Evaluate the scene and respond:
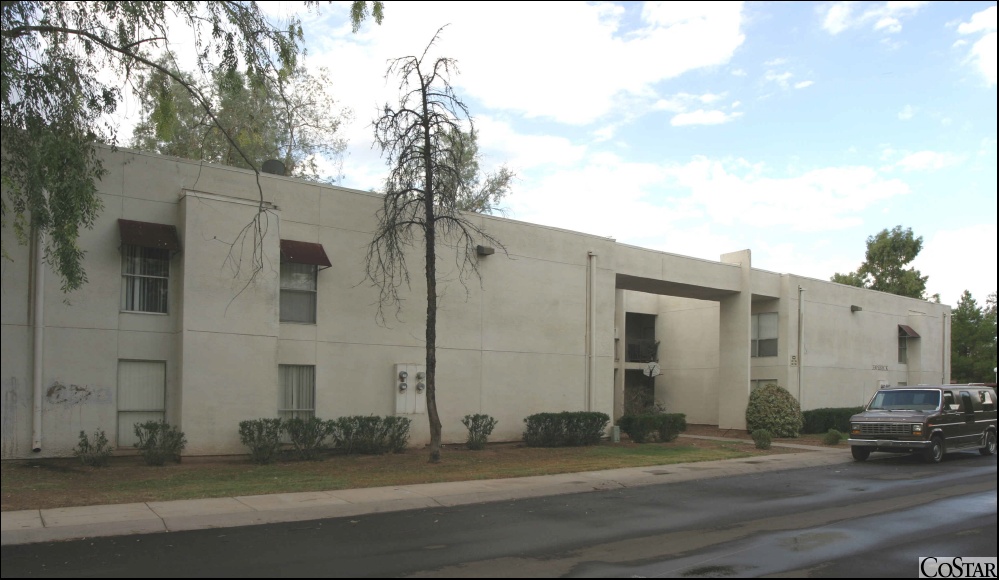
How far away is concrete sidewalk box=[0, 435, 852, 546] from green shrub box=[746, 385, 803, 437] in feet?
34.6

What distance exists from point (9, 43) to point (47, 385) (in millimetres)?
6742

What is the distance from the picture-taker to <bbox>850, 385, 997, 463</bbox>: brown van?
63.7ft

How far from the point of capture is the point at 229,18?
47.3 ft

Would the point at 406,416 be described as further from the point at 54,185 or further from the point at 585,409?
the point at 54,185

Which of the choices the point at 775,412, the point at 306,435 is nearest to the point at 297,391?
the point at 306,435

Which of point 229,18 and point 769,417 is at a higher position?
point 229,18

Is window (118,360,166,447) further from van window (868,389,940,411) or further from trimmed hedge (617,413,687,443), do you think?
van window (868,389,940,411)

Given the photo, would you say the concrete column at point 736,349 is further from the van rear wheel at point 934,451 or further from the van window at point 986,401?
the van rear wheel at point 934,451

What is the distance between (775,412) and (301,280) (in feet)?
57.2

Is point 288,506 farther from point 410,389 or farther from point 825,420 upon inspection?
point 825,420

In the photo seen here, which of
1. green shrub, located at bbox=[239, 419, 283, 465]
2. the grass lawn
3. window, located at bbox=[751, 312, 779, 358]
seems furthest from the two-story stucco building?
window, located at bbox=[751, 312, 779, 358]

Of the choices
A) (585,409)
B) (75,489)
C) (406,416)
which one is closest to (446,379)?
(406,416)

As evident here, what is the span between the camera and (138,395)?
55.7ft

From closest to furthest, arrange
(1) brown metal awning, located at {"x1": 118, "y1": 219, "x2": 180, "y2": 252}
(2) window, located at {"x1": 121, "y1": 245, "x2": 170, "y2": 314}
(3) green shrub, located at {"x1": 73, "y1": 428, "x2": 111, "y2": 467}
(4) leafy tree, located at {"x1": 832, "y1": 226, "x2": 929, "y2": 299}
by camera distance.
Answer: (3) green shrub, located at {"x1": 73, "y1": 428, "x2": 111, "y2": 467} → (1) brown metal awning, located at {"x1": 118, "y1": 219, "x2": 180, "y2": 252} → (2) window, located at {"x1": 121, "y1": 245, "x2": 170, "y2": 314} → (4) leafy tree, located at {"x1": 832, "y1": 226, "x2": 929, "y2": 299}
